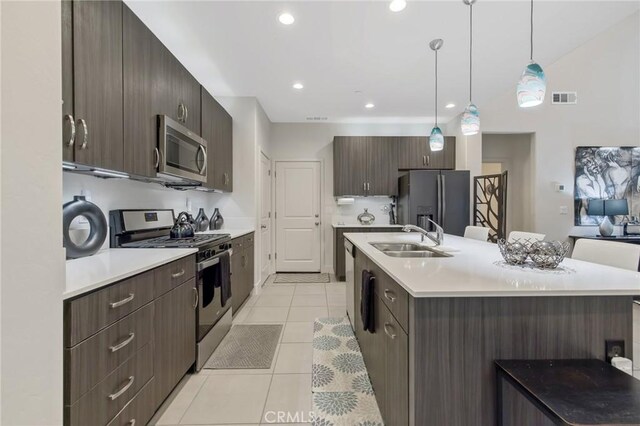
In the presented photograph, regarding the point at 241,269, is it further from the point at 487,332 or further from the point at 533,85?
the point at 533,85

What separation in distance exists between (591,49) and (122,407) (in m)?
8.00

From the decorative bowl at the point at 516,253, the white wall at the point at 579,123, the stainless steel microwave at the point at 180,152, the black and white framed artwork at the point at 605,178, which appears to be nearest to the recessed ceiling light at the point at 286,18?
the stainless steel microwave at the point at 180,152

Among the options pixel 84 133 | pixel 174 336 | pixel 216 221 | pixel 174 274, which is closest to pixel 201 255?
pixel 174 274

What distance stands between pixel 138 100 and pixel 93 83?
0.39 metres

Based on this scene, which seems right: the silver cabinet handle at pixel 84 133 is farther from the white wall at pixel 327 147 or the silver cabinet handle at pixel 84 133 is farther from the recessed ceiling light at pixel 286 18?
the white wall at pixel 327 147

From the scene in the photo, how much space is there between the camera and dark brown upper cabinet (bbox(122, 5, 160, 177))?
1.66 m

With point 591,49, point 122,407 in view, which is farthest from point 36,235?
point 591,49

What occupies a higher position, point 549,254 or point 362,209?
point 362,209

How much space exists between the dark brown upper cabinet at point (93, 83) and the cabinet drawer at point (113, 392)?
1.01 metres

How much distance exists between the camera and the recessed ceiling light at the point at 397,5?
202 cm

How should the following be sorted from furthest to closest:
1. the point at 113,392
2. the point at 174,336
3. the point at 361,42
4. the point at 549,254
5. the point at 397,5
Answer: the point at 361,42
the point at 397,5
the point at 174,336
the point at 549,254
the point at 113,392

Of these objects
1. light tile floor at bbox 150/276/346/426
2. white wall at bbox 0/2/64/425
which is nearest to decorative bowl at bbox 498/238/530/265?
light tile floor at bbox 150/276/346/426

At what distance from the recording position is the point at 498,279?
1135 mm

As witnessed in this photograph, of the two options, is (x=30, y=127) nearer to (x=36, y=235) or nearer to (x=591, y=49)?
(x=36, y=235)
